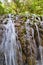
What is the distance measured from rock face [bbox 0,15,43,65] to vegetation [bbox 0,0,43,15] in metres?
1.32

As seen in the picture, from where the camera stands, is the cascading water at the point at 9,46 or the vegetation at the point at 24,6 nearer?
the cascading water at the point at 9,46

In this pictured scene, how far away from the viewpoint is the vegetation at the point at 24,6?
20.3ft

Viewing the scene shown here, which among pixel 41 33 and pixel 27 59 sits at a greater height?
pixel 41 33

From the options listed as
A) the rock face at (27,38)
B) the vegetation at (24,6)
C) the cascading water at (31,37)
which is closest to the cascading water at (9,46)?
the rock face at (27,38)

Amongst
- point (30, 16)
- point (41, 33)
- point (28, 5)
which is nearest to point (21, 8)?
point (28, 5)

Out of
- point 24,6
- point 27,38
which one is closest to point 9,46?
point 27,38

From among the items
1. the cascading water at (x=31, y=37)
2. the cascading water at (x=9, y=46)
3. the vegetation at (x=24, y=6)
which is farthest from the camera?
the vegetation at (x=24, y=6)

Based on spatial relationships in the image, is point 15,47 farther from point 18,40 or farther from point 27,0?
point 27,0

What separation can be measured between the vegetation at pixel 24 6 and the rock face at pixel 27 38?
132 cm

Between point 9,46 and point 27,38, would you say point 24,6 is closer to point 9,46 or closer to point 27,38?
point 27,38

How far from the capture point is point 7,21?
4.70 m

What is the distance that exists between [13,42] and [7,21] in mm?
688

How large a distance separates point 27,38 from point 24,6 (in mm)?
2332

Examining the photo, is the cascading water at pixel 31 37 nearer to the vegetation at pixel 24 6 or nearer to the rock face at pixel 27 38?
the rock face at pixel 27 38
